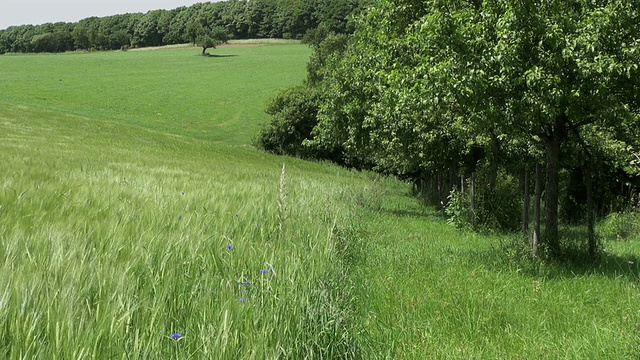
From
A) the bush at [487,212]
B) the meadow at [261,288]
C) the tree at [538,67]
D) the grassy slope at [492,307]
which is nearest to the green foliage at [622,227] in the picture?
the bush at [487,212]

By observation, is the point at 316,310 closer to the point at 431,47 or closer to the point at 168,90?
the point at 431,47

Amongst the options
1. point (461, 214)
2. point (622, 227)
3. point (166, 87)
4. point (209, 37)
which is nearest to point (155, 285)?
point (461, 214)

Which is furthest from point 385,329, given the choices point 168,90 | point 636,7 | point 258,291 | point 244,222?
point 168,90

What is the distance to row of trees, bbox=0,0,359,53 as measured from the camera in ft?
429

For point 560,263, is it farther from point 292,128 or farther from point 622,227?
point 292,128

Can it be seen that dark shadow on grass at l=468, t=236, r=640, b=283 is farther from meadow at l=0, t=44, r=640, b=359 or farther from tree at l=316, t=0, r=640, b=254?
tree at l=316, t=0, r=640, b=254

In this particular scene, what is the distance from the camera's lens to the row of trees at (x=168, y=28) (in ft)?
429

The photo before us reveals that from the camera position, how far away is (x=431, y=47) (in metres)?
8.20

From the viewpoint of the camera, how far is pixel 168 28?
13738 centimetres

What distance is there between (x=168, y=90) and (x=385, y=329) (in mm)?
73728

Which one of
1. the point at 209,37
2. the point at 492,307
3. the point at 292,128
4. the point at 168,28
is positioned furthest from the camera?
the point at 168,28

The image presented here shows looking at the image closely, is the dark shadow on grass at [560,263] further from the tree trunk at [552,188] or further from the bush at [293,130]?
the bush at [293,130]

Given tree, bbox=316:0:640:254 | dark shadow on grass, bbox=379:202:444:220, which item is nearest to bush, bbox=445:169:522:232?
dark shadow on grass, bbox=379:202:444:220

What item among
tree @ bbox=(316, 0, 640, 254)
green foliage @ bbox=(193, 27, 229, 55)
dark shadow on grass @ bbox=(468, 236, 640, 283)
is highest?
green foliage @ bbox=(193, 27, 229, 55)
